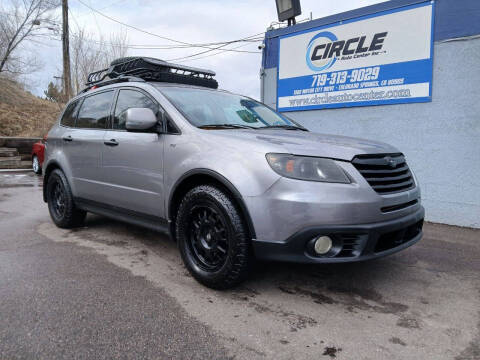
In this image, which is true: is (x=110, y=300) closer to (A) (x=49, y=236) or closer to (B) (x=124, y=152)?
(B) (x=124, y=152)

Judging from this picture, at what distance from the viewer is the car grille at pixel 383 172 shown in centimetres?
263

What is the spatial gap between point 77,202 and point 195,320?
2.69 metres

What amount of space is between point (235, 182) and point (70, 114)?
10.4 feet

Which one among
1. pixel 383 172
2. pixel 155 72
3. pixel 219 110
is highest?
pixel 155 72

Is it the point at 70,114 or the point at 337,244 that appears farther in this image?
the point at 70,114

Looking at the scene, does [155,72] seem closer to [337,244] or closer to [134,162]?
[134,162]

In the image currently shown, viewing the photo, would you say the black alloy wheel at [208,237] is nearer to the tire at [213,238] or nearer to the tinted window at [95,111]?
the tire at [213,238]

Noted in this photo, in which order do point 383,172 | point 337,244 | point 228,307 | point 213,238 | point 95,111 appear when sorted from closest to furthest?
point 337,244 < point 228,307 < point 383,172 < point 213,238 < point 95,111

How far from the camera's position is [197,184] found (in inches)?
121

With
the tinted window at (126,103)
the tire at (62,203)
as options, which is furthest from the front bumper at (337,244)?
the tire at (62,203)

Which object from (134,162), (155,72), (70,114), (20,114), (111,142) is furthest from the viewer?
(20,114)

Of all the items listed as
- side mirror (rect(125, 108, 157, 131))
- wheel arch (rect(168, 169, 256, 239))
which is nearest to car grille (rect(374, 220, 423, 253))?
wheel arch (rect(168, 169, 256, 239))

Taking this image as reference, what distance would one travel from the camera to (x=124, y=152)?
11.9 ft

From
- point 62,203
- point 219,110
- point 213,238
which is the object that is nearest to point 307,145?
point 213,238
